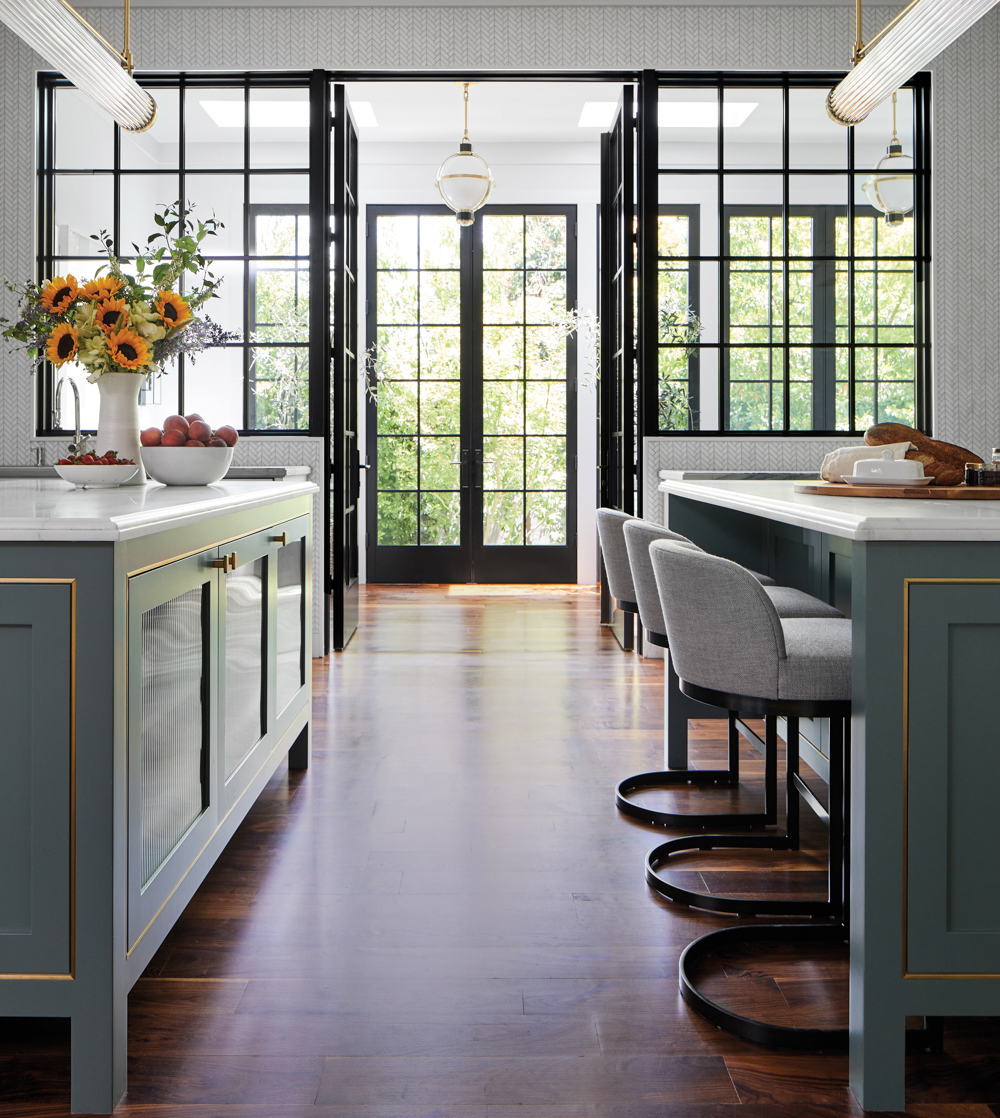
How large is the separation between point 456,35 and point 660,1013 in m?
4.57

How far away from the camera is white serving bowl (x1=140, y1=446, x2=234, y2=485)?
2377 mm

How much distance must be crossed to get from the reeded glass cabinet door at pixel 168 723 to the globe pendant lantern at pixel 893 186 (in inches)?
161

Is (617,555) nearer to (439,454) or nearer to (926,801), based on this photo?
(926,801)

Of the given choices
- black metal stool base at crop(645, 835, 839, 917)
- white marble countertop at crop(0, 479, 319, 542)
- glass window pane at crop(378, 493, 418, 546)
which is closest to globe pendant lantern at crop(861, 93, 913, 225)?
black metal stool base at crop(645, 835, 839, 917)

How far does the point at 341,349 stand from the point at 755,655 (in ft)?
12.4

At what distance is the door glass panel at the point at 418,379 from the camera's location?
7.61 meters

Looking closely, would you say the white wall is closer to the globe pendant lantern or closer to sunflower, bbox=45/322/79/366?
the globe pendant lantern

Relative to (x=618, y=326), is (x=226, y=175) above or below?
above

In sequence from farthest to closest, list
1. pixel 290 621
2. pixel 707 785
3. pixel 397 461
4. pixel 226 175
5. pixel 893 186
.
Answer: pixel 397 461 < pixel 226 175 < pixel 893 186 < pixel 707 785 < pixel 290 621

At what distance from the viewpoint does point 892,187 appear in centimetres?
482

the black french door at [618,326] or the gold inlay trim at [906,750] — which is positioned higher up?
the black french door at [618,326]

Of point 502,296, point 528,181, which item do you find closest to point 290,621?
point 502,296

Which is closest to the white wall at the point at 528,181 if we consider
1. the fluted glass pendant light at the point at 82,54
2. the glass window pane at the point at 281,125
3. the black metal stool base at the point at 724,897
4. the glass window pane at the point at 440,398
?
the glass window pane at the point at 440,398

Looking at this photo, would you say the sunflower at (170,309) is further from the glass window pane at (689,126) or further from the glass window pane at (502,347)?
the glass window pane at (502,347)
